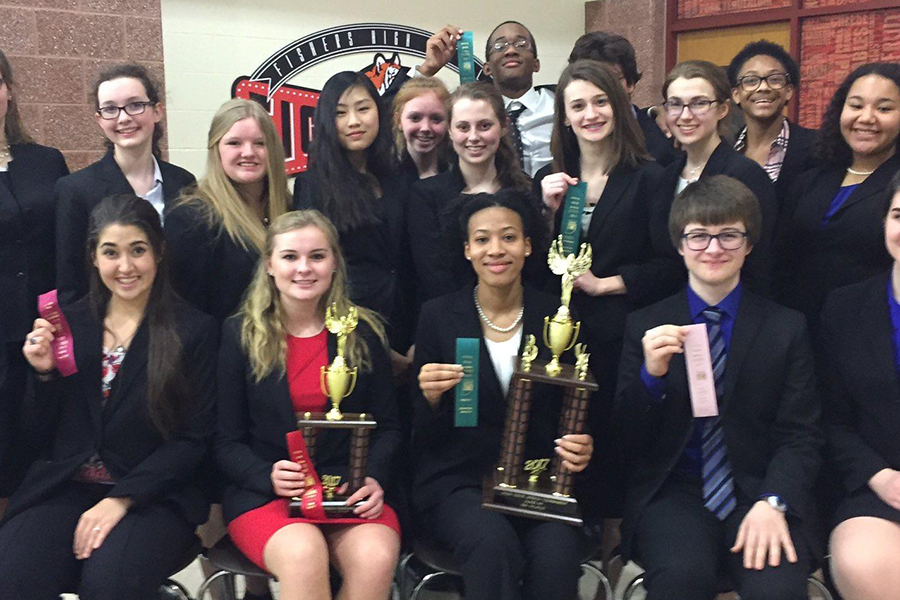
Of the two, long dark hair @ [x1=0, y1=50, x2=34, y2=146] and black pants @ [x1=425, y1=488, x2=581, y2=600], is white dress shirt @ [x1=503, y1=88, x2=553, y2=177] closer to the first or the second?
black pants @ [x1=425, y1=488, x2=581, y2=600]

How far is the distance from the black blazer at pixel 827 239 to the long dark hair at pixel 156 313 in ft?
7.07

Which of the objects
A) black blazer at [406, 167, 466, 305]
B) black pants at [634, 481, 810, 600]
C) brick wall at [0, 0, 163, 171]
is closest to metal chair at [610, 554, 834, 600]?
black pants at [634, 481, 810, 600]

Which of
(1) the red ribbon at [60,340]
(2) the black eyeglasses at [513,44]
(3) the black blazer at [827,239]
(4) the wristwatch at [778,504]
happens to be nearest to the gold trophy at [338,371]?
(1) the red ribbon at [60,340]

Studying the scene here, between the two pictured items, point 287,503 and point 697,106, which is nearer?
point 287,503

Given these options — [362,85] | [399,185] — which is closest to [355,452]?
[399,185]

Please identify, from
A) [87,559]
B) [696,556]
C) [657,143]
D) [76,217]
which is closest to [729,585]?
[696,556]

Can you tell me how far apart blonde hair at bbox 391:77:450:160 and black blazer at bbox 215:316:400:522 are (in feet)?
4.00

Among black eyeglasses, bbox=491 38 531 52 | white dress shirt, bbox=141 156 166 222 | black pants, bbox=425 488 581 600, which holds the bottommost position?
black pants, bbox=425 488 581 600

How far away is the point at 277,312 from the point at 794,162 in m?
2.06

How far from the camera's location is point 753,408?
2607 mm

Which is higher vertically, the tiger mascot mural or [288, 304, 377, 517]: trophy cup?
the tiger mascot mural

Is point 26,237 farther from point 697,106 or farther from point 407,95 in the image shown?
point 697,106

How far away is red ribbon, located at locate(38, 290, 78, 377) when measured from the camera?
2.63 m

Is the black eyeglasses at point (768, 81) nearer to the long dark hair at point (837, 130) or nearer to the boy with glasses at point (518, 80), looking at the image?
the long dark hair at point (837, 130)
